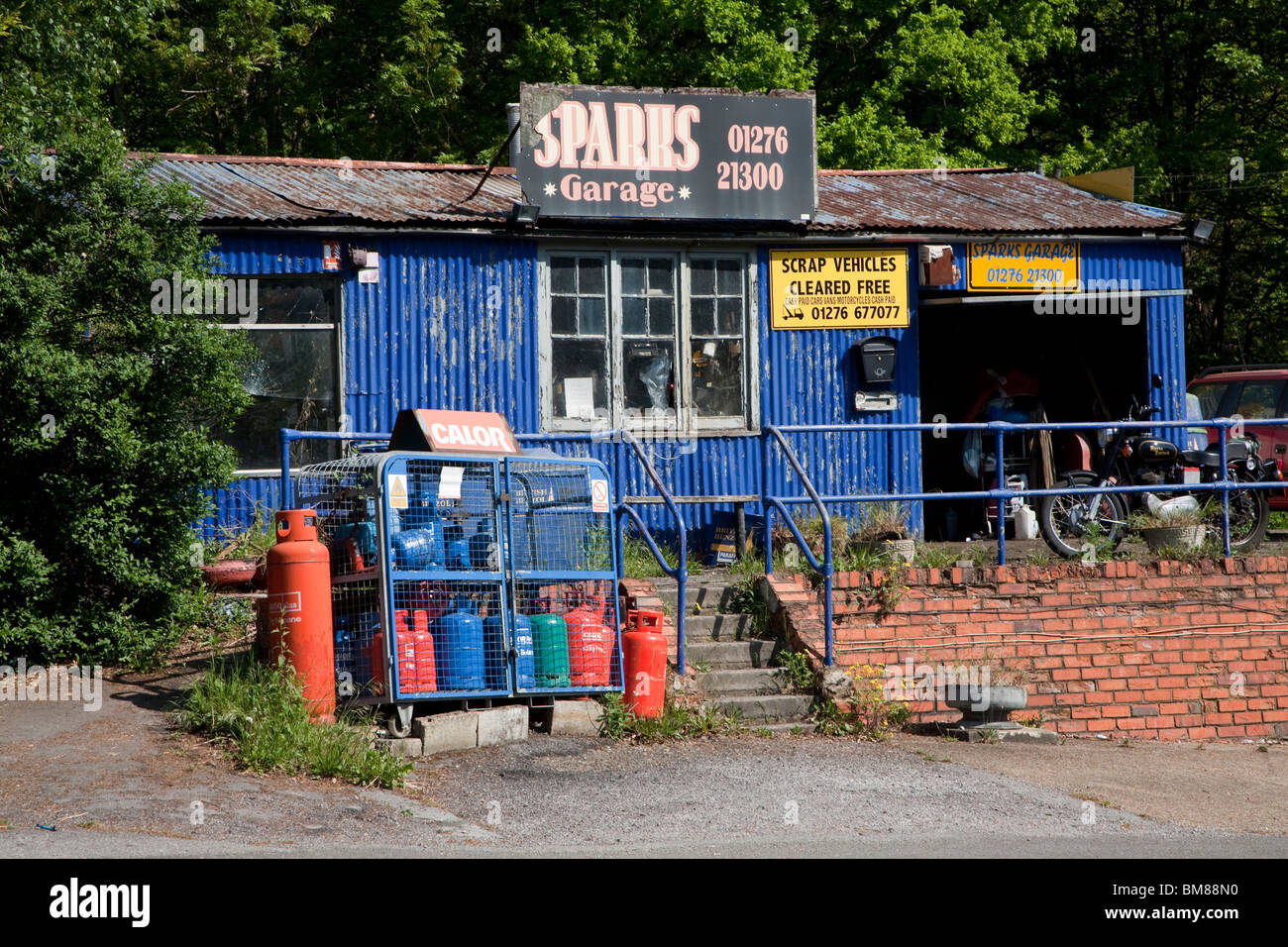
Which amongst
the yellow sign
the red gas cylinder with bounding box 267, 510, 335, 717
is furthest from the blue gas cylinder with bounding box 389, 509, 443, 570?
the yellow sign

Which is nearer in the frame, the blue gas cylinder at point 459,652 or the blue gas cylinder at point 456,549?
the blue gas cylinder at point 459,652

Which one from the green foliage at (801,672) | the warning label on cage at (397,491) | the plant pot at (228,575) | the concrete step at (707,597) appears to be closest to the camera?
the warning label on cage at (397,491)

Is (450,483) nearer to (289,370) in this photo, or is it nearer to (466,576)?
(466,576)

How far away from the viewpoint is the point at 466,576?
28.7 ft

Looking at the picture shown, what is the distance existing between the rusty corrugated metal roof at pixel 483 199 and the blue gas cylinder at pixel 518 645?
4745 mm

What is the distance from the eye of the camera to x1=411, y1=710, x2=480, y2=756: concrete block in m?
8.52

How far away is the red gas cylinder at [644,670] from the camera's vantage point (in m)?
9.32

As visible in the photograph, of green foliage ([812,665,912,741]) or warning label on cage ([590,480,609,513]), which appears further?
green foliage ([812,665,912,741])

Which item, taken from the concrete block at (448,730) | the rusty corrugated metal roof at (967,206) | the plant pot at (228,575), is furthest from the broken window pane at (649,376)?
the concrete block at (448,730)

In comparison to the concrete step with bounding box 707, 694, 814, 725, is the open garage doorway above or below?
above

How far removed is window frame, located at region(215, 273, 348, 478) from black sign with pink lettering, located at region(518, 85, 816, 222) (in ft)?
6.55

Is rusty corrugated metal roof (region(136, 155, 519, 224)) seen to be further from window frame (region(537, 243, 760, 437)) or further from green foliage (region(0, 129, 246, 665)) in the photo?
green foliage (region(0, 129, 246, 665))

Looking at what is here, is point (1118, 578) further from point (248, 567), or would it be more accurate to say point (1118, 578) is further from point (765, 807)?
point (248, 567)

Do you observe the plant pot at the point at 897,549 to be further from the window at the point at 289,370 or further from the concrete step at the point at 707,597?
the window at the point at 289,370
